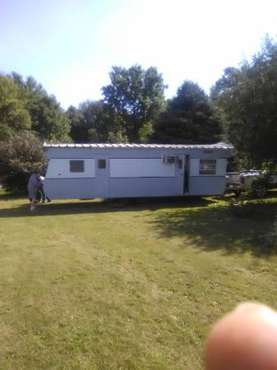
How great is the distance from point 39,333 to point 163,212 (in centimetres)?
1187

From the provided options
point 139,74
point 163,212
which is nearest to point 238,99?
point 163,212

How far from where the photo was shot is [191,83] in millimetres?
40125

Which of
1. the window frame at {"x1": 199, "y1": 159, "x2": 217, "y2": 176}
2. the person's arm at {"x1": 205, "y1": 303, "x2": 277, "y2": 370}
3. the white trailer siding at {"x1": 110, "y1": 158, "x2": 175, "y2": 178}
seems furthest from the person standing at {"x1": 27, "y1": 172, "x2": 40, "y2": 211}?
the person's arm at {"x1": 205, "y1": 303, "x2": 277, "y2": 370}

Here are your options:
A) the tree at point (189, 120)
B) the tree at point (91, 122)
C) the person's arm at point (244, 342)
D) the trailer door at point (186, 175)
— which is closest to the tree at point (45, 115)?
the tree at point (91, 122)

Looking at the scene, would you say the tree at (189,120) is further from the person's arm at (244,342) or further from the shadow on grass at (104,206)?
the person's arm at (244,342)

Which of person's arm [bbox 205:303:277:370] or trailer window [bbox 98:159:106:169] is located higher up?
person's arm [bbox 205:303:277:370]

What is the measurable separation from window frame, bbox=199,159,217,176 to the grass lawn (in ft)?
24.4

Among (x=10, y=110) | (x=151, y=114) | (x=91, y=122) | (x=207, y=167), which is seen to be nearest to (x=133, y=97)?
(x=151, y=114)

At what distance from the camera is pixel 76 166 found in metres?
18.9

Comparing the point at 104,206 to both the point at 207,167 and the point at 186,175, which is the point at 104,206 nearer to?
the point at 186,175

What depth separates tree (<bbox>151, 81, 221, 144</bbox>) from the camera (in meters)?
38.8

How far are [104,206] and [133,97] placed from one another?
42166 mm

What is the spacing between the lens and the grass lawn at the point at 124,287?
466cm

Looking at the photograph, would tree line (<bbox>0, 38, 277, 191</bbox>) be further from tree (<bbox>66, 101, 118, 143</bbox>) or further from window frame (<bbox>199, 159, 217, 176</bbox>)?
window frame (<bbox>199, 159, 217, 176</bbox>)
